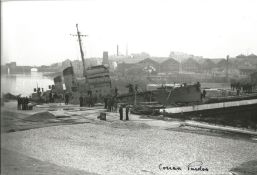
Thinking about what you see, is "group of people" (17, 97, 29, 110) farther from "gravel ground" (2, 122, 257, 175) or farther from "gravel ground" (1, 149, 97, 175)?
"gravel ground" (1, 149, 97, 175)

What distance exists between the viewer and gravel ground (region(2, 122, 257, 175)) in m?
10.5

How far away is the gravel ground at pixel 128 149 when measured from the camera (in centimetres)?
1052

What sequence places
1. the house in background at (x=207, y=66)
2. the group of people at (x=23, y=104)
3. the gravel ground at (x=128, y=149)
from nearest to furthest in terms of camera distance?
1. the gravel ground at (x=128, y=149)
2. the group of people at (x=23, y=104)
3. the house in background at (x=207, y=66)

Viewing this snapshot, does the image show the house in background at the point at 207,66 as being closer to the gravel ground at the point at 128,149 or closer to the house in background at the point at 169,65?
the house in background at the point at 169,65

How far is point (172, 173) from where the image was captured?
9.94m

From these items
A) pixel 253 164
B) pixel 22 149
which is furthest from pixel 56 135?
pixel 253 164

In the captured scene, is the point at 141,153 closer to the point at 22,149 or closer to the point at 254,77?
the point at 22,149

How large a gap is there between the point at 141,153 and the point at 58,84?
95.7ft

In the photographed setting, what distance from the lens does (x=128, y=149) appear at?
1245 centimetres
